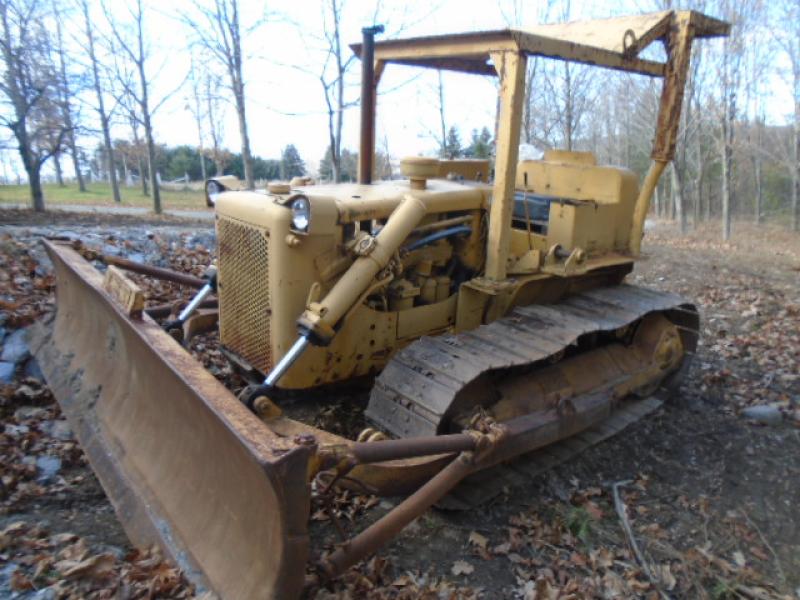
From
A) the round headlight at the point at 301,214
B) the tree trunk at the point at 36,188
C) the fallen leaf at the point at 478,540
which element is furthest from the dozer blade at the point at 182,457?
the tree trunk at the point at 36,188

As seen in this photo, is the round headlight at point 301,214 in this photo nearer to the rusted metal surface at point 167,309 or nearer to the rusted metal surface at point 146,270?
the rusted metal surface at point 167,309

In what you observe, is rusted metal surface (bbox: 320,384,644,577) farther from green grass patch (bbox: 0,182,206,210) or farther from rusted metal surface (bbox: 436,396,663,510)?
green grass patch (bbox: 0,182,206,210)

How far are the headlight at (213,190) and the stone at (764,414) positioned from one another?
14.3 ft

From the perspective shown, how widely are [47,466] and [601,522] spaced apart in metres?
3.20

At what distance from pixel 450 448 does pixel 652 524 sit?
1.54 metres

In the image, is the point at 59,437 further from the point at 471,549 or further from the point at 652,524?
the point at 652,524

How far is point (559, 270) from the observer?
4.31 meters

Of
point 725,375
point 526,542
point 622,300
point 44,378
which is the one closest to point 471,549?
point 526,542

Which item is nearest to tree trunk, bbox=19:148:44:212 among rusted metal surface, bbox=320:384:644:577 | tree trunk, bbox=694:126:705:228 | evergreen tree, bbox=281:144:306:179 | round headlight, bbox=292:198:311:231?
round headlight, bbox=292:198:311:231

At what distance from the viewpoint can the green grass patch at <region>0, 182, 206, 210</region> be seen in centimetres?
2273

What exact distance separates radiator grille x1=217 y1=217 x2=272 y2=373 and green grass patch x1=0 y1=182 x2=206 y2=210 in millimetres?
19263

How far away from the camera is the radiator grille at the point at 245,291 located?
360 centimetres

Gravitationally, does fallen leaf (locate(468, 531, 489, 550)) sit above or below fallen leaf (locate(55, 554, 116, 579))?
below

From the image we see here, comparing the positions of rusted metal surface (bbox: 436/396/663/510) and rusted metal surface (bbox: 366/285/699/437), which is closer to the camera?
rusted metal surface (bbox: 366/285/699/437)
